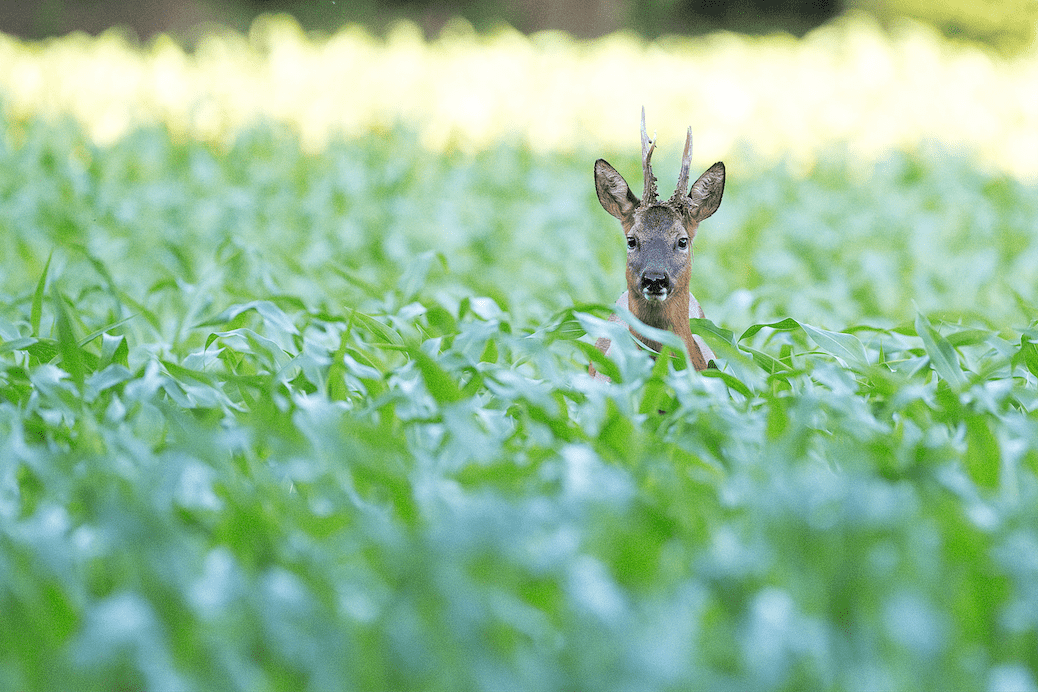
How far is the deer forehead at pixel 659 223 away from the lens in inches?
93.7

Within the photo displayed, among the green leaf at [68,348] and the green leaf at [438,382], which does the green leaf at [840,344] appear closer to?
the green leaf at [438,382]

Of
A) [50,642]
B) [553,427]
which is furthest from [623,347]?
[50,642]

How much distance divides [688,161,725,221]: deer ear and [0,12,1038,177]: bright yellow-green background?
471 cm

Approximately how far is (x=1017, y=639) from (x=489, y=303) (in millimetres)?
1554

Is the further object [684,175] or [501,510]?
[684,175]

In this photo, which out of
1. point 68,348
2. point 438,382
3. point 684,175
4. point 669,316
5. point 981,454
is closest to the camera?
point 981,454

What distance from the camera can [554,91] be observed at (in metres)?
8.51

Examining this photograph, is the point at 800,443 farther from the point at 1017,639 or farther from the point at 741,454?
the point at 1017,639

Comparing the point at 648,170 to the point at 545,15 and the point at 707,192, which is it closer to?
the point at 707,192

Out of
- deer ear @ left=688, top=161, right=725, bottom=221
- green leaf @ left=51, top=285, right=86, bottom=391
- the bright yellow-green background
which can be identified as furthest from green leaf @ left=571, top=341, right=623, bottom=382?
the bright yellow-green background

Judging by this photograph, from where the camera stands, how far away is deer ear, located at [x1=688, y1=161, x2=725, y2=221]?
235cm

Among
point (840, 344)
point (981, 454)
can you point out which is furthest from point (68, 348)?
point (981, 454)

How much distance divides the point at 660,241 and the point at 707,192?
0.17 metres

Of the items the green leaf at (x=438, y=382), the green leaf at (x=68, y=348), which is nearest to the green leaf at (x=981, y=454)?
the green leaf at (x=438, y=382)
